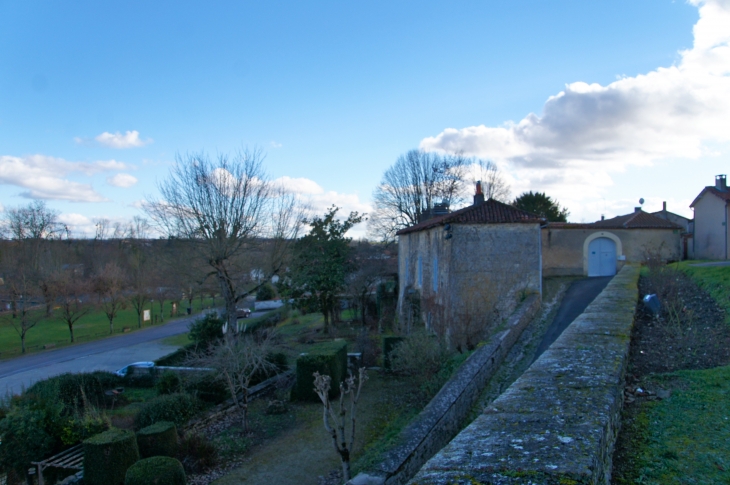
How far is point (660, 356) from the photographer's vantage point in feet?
18.4

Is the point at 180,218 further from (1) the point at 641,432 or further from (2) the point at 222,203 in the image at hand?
(1) the point at 641,432

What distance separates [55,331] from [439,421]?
116 ft

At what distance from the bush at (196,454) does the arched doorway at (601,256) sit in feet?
57.4

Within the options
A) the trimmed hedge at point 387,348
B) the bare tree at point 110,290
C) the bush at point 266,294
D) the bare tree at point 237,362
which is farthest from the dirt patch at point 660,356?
the bush at point 266,294

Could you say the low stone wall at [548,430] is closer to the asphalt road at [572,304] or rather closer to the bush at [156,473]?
the asphalt road at [572,304]

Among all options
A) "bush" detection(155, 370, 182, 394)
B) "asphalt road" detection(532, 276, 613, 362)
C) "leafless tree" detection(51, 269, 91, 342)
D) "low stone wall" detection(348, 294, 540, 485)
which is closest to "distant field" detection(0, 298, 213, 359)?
"leafless tree" detection(51, 269, 91, 342)

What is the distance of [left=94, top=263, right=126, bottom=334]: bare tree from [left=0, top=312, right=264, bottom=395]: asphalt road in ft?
7.23

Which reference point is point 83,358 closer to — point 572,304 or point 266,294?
point 266,294

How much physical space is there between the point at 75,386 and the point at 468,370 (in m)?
13.3

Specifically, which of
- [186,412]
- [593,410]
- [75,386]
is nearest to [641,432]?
[593,410]

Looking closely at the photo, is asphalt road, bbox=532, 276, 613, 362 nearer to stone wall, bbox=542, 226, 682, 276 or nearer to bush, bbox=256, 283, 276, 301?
stone wall, bbox=542, 226, 682, 276

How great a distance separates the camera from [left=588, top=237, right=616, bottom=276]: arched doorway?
20.9m

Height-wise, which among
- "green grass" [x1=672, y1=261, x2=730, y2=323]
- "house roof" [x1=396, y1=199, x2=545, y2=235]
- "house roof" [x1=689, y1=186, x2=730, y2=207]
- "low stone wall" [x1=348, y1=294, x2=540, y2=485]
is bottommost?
"low stone wall" [x1=348, y1=294, x2=540, y2=485]

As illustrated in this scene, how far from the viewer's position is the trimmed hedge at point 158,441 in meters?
10.2
